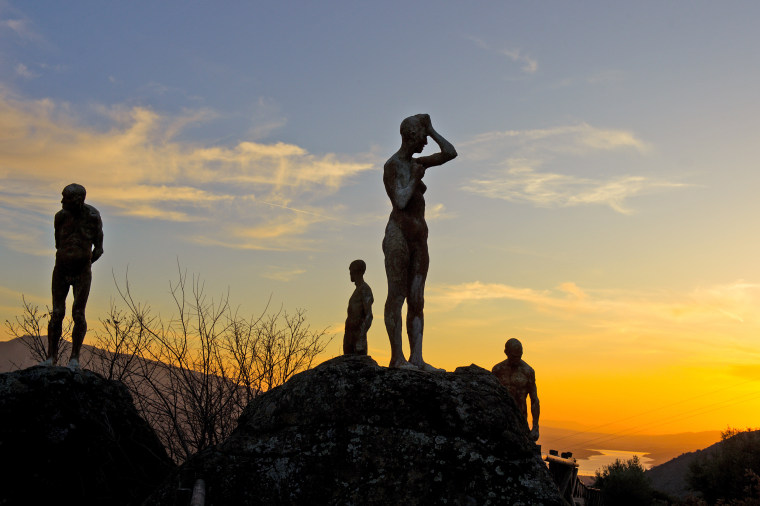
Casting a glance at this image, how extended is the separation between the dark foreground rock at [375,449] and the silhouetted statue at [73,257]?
17.0 ft

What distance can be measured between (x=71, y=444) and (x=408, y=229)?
386 cm

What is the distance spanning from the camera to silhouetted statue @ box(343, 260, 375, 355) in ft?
38.6

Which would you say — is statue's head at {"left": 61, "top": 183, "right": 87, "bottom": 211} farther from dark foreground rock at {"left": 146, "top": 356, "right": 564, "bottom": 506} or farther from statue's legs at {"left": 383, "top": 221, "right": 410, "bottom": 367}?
dark foreground rock at {"left": 146, "top": 356, "right": 564, "bottom": 506}

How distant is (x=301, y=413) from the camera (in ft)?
14.9

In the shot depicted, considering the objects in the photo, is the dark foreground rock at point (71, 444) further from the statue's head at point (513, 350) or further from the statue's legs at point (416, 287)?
the statue's head at point (513, 350)

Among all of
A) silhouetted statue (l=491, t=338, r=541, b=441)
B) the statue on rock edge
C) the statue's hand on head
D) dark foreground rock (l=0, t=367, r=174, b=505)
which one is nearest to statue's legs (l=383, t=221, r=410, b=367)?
the statue on rock edge

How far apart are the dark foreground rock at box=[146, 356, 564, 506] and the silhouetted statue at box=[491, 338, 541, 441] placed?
7.84 m

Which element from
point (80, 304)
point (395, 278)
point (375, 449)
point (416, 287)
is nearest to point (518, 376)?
point (416, 287)

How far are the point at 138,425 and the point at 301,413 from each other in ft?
12.3

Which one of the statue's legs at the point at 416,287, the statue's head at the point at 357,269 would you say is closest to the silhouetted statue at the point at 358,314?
the statue's head at the point at 357,269

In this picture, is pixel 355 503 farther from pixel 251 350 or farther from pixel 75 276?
pixel 251 350

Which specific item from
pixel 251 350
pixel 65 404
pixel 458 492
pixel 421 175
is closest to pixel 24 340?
pixel 251 350

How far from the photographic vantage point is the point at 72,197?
893cm

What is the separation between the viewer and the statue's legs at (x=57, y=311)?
877cm
